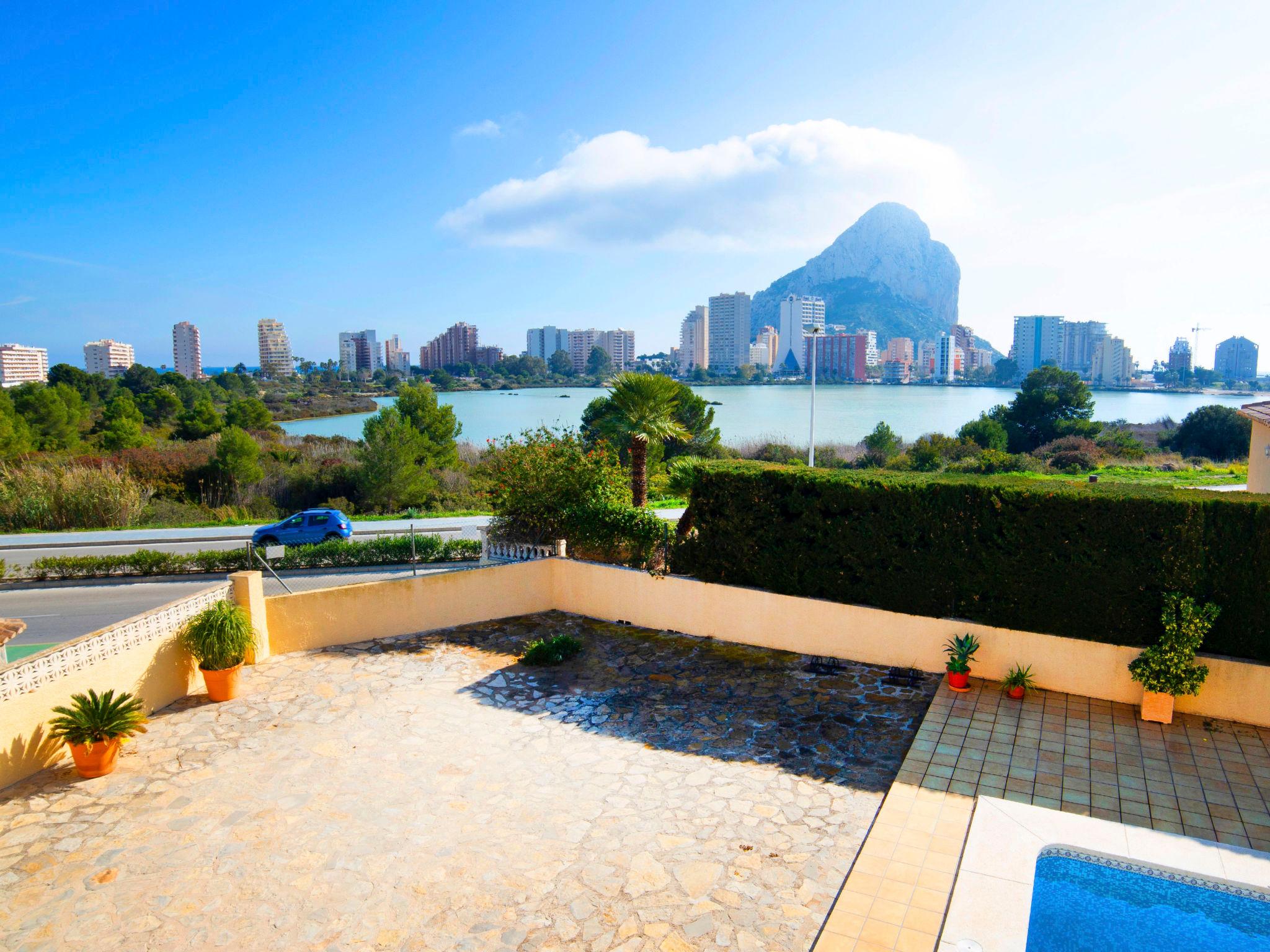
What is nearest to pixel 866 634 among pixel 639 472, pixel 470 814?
pixel 470 814

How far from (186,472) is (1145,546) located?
4071 centimetres

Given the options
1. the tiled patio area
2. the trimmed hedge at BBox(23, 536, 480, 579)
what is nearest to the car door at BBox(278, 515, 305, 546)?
the trimmed hedge at BBox(23, 536, 480, 579)

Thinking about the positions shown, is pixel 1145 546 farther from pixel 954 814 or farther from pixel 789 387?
pixel 789 387

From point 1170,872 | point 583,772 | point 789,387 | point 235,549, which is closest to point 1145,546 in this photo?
point 1170,872

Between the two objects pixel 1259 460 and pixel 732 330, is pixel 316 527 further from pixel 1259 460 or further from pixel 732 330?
pixel 732 330

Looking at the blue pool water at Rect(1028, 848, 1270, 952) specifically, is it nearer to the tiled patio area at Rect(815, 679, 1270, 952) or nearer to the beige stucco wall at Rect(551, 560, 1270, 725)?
the tiled patio area at Rect(815, 679, 1270, 952)

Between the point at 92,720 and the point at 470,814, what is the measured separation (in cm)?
381

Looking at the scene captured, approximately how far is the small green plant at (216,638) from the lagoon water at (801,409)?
123 feet

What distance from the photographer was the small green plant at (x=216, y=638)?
9.01m

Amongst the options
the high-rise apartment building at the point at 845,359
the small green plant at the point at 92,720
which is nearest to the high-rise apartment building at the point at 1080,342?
the high-rise apartment building at the point at 845,359

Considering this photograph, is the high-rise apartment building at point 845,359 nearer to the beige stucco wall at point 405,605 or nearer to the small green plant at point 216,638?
the beige stucco wall at point 405,605

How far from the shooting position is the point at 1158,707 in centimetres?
821

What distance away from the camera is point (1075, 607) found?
29.1ft

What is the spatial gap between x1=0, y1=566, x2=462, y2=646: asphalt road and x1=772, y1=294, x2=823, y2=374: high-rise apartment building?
140 metres
